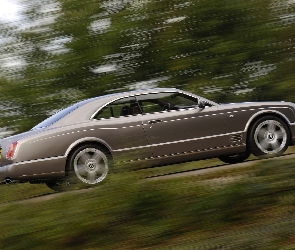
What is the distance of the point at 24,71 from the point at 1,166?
19306 millimetres

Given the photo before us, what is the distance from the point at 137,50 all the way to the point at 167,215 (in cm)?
2443

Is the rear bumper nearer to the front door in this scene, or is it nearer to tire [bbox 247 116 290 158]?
the front door

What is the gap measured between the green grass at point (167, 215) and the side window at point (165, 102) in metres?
3.55

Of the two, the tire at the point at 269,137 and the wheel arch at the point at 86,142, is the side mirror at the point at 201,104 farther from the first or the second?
the wheel arch at the point at 86,142

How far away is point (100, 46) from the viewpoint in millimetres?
29250

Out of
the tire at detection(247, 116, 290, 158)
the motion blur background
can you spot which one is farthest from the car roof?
the motion blur background

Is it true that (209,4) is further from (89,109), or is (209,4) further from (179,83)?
(89,109)

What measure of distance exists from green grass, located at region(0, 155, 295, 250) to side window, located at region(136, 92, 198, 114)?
140 inches

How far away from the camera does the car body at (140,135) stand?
9336 mm

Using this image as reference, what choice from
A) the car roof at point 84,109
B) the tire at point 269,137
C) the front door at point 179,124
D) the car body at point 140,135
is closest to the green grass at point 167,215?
the car body at point 140,135

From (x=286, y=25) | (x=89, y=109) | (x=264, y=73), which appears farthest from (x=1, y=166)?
(x=286, y=25)

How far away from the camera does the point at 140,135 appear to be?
388 inches

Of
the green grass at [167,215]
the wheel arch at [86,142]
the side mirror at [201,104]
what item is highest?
the side mirror at [201,104]

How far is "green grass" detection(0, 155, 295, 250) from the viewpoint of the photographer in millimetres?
5227
